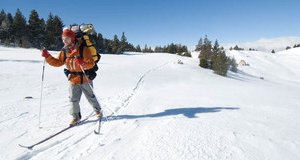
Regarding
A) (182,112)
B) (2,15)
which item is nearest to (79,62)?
(182,112)

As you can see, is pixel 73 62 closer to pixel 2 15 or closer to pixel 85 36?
pixel 85 36

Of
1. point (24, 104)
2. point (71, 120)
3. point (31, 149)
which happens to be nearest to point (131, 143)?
point (31, 149)

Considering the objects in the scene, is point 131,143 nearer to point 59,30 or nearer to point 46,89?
point 46,89

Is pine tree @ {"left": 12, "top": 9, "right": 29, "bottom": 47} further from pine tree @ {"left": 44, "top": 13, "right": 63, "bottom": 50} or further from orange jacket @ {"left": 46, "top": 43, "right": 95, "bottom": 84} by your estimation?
orange jacket @ {"left": 46, "top": 43, "right": 95, "bottom": 84}

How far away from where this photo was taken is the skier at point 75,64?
646 centimetres

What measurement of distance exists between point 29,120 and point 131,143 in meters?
3.20

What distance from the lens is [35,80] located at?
588 inches

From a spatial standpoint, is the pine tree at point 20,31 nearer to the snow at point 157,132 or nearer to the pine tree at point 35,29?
the pine tree at point 35,29

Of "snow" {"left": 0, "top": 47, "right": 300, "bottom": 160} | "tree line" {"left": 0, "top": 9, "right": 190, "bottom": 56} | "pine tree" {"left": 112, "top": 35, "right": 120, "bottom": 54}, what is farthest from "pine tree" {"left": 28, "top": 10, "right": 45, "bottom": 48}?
"snow" {"left": 0, "top": 47, "right": 300, "bottom": 160}

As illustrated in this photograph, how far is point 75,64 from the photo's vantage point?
660cm

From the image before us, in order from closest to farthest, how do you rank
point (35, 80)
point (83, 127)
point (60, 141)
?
1. point (60, 141)
2. point (83, 127)
3. point (35, 80)

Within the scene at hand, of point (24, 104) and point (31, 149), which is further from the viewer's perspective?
point (24, 104)

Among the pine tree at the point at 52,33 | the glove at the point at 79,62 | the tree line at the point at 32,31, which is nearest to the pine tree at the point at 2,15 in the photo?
the tree line at the point at 32,31

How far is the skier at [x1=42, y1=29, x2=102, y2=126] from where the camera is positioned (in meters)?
6.46
